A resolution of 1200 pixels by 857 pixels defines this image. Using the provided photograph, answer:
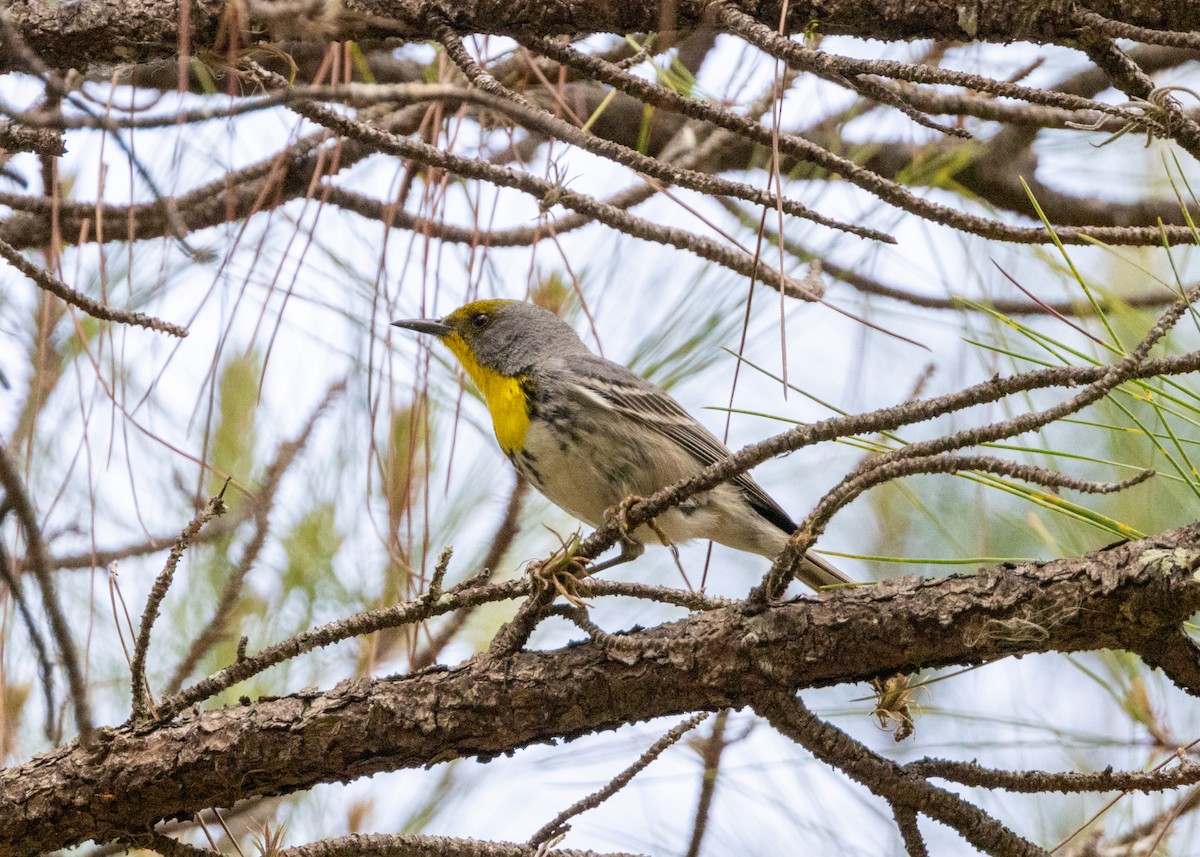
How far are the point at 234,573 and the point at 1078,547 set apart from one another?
6.68ft

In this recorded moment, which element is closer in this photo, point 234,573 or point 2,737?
point 2,737

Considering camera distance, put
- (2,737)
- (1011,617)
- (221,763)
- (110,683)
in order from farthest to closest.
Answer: (110,683)
(2,737)
(221,763)
(1011,617)

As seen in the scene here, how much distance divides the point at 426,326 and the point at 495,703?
1.72 metres

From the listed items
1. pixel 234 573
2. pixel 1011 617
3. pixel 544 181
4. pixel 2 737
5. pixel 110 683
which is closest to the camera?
pixel 1011 617

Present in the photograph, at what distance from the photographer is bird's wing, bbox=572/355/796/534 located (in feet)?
10.9

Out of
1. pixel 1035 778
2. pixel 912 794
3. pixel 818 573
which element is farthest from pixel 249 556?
pixel 1035 778

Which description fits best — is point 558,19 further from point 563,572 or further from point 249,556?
point 249,556

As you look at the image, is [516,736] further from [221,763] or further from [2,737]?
[2,737]

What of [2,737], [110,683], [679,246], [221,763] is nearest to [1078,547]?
[679,246]

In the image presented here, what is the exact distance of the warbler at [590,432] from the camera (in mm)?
3195

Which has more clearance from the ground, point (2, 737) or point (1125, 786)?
point (2, 737)

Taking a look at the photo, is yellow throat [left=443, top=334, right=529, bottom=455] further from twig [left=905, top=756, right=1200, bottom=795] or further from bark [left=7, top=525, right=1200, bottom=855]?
twig [left=905, top=756, right=1200, bottom=795]

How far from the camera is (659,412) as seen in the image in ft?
11.4

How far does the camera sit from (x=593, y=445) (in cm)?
320
